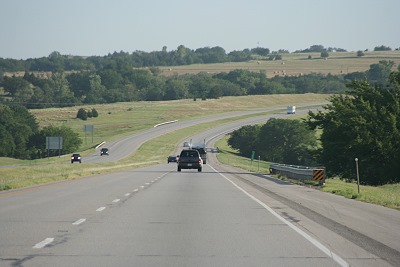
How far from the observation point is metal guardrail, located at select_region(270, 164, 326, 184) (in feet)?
116

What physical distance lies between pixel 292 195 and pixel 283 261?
1661 centimetres

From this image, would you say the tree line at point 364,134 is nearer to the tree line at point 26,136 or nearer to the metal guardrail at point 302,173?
the metal guardrail at point 302,173

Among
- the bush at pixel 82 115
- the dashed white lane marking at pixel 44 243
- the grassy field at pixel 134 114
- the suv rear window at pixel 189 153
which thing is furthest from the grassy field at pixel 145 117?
the dashed white lane marking at pixel 44 243

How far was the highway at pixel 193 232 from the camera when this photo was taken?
11.0m

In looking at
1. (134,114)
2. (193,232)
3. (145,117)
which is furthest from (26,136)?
(193,232)

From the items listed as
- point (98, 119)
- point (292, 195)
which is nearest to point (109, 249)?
point (292, 195)

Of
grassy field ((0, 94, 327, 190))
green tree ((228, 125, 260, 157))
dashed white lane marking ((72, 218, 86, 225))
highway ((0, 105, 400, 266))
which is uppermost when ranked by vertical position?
grassy field ((0, 94, 327, 190))

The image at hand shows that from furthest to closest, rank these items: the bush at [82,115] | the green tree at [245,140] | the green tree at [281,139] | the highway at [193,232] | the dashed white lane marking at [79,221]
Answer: the bush at [82,115] < the green tree at [245,140] < the green tree at [281,139] < the dashed white lane marking at [79,221] < the highway at [193,232]

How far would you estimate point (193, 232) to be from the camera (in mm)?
14367

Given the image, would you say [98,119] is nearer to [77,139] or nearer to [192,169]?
[77,139]

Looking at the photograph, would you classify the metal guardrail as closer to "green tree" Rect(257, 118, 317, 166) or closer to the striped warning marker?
the striped warning marker

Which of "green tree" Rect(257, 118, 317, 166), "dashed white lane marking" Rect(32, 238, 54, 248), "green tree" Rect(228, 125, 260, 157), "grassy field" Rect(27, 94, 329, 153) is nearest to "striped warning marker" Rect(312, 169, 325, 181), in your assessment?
"dashed white lane marking" Rect(32, 238, 54, 248)

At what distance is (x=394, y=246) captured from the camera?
12688mm

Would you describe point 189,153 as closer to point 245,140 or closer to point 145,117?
point 245,140
